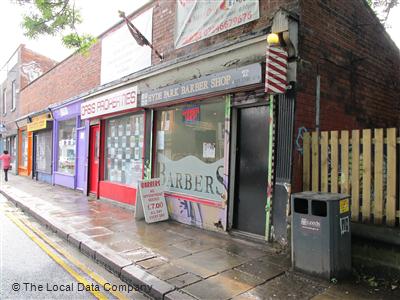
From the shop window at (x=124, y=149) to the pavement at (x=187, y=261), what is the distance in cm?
185

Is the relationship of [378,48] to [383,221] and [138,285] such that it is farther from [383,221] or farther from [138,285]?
[138,285]

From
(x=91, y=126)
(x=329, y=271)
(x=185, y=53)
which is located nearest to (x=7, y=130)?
(x=91, y=126)

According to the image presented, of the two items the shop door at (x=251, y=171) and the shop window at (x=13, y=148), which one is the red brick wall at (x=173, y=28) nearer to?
the shop door at (x=251, y=171)

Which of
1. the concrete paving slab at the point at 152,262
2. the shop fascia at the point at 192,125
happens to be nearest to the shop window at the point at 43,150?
the shop fascia at the point at 192,125

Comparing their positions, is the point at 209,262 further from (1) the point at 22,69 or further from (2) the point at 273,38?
(1) the point at 22,69

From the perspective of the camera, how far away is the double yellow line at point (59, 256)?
4.57 meters

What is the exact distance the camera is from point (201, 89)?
6.94m

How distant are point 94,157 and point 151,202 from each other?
5.04 meters

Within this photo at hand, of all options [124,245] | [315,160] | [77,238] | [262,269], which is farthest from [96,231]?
[315,160]

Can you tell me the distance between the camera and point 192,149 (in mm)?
7703

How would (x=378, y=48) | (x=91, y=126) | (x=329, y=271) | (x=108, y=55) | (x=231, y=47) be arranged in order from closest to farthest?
(x=329, y=271)
(x=231, y=47)
(x=378, y=48)
(x=108, y=55)
(x=91, y=126)

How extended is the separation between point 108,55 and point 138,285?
8755 mm

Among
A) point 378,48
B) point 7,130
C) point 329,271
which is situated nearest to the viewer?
point 329,271

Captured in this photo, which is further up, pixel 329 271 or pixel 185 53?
pixel 185 53
